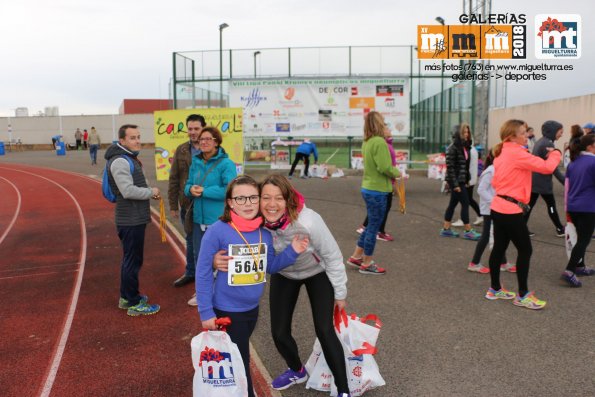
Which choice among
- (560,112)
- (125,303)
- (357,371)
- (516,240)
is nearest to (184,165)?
(125,303)

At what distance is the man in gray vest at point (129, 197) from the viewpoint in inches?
196

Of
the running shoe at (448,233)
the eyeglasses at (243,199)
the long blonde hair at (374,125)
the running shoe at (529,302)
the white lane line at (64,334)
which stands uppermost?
the long blonde hair at (374,125)

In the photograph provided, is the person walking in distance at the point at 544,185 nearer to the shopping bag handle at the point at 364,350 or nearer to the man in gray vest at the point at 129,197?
the shopping bag handle at the point at 364,350

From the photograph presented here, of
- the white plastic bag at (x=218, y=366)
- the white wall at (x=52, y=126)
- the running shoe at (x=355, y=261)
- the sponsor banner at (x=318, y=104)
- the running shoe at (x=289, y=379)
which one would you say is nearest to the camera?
the white plastic bag at (x=218, y=366)

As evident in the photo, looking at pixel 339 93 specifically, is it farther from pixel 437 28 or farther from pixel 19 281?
pixel 19 281

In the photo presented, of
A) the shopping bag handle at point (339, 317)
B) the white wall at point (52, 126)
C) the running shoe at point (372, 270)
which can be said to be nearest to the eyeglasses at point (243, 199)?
the shopping bag handle at point (339, 317)

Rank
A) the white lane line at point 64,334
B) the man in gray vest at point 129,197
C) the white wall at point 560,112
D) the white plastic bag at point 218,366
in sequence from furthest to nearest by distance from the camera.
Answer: the white wall at point 560,112, the man in gray vest at point 129,197, the white lane line at point 64,334, the white plastic bag at point 218,366

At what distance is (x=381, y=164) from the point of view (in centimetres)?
631

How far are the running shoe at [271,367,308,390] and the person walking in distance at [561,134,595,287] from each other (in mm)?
3761

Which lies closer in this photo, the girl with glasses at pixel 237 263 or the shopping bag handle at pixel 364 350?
the girl with glasses at pixel 237 263

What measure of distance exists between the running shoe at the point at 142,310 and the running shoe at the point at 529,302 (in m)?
3.67

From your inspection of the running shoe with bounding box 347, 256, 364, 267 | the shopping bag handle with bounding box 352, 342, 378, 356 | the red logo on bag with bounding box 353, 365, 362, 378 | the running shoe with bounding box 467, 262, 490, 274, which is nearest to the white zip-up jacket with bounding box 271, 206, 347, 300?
the shopping bag handle with bounding box 352, 342, 378, 356

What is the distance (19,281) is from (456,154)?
21.7ft

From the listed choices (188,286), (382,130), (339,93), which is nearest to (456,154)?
(382,130)
